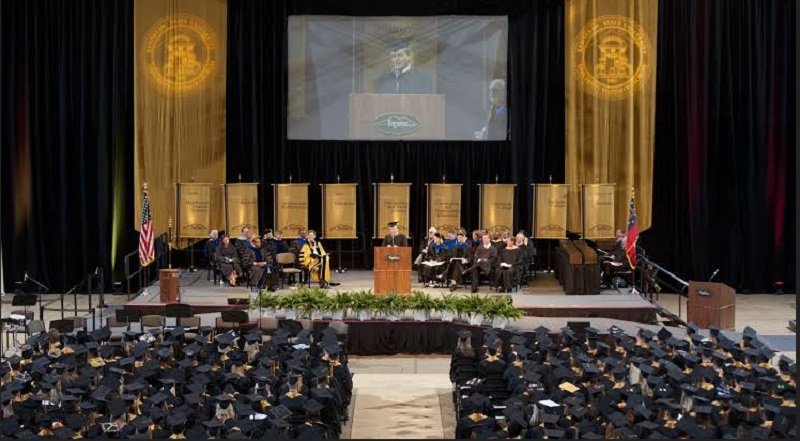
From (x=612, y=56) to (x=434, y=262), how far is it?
696 cm

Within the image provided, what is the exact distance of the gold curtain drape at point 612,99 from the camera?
28.4 meters

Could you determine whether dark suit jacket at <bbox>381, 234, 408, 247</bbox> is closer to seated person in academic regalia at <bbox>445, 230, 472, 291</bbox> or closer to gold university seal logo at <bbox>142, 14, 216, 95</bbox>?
seated person in academic regalia at <bbox>445, 230, 472, 291</bbox>

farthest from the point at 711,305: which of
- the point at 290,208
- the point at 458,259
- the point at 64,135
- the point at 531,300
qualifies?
the point at 64,135

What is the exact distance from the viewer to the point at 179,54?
28609 mm

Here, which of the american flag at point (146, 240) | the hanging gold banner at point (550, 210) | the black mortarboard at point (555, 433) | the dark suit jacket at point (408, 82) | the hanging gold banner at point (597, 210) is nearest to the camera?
the black mortarboard at point (555, 433)

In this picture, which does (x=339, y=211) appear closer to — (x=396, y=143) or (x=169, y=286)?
(x=396, y=143)

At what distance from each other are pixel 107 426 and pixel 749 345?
31.3 feet

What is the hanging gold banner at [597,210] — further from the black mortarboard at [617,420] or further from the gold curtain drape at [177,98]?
the black mortarboard at [617,420]

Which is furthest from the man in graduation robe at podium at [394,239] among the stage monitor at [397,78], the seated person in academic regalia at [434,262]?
the stage monitor at [397,78]

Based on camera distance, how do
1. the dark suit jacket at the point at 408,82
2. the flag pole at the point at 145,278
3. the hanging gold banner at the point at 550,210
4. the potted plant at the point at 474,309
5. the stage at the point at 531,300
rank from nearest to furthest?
the potted plant at the point at 474,309 → the stage at the point at 531,300 → the flag pole at the point at 145,278 → the hanging gold banner at the point at 550,210 → the dark suit jacket at the point at 408,82

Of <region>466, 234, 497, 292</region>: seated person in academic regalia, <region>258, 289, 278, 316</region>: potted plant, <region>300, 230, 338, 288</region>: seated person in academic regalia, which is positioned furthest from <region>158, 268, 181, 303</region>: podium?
<region>466, 234, 497, 292</region>: seated person in academic regalia

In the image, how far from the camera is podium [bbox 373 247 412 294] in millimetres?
23359

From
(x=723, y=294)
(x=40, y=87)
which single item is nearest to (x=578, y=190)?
(x=723, y=294)

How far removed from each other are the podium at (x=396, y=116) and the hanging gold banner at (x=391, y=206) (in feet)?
4.26
